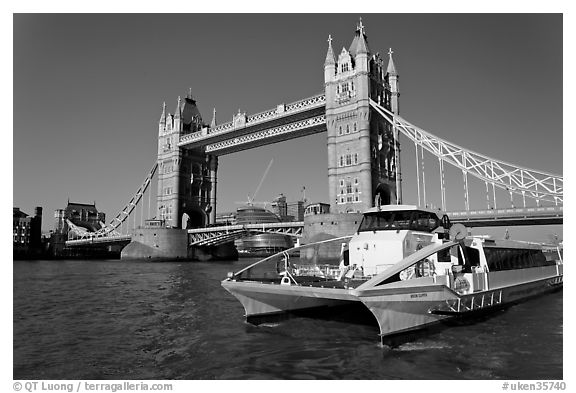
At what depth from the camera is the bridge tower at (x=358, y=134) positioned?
179 ft

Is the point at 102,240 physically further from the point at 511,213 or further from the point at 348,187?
the point at 511,213

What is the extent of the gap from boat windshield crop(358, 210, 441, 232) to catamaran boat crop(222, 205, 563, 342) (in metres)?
0.04

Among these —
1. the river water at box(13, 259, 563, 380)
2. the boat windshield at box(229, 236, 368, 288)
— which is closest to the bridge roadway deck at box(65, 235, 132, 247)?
the river water at box(13, 259, 563, 380)

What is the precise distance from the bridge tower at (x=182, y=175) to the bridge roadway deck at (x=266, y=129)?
3289mm

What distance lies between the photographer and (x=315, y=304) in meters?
16.7

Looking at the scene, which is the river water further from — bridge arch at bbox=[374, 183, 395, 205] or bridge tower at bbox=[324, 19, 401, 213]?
bridge arch at bbox=[374, 183, 395, 205]

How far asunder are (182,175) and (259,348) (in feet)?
263

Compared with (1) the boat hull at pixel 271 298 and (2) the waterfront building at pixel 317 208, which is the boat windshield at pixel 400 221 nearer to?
(1) the boat hull at pixel 271 298

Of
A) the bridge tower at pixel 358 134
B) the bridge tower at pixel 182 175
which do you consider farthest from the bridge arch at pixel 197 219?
the bridge tower at pixel 358 134

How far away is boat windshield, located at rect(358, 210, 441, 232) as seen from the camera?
16.8 metres

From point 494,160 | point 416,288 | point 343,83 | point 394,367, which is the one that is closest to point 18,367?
point 394,367

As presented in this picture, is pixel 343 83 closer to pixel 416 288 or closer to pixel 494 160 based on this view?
pixel 494 160

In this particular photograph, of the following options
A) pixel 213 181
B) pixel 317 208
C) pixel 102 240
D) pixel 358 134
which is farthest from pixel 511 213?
pixel 102 240

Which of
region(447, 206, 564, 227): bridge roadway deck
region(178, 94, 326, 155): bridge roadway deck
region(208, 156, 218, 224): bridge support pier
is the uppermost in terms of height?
region(178, 94, 326, 155): bridge roadway deck
